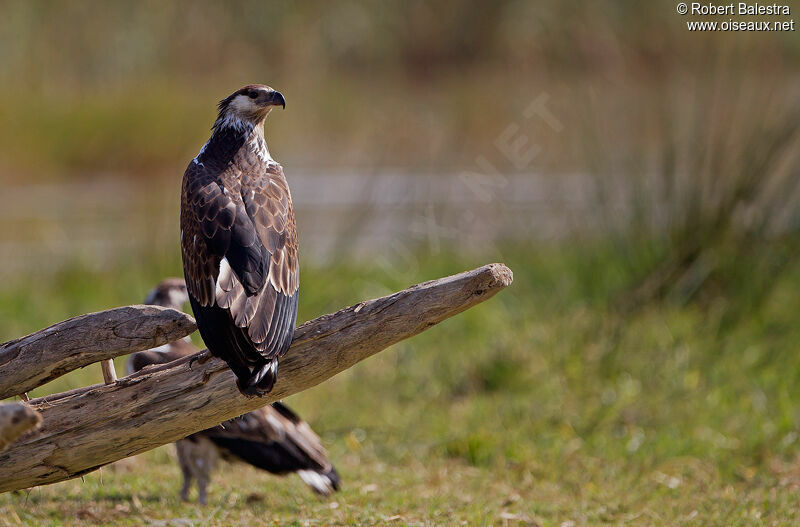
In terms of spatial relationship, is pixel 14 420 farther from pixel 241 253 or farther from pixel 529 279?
pixel 529 279

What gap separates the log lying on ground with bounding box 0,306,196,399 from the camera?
388cm

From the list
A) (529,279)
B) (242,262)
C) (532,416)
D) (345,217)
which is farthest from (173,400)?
(345,217)

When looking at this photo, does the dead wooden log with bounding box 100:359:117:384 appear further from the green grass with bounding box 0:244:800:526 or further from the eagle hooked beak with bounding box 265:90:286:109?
the eagle hooked beak with bounding box 265:90:286:109

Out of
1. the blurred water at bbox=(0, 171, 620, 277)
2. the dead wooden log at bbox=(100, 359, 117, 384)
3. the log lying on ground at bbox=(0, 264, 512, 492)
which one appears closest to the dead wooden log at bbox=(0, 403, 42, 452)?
the log lying on ground at bbox=(0, 264, 512, 492)

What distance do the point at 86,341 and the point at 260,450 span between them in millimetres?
1659

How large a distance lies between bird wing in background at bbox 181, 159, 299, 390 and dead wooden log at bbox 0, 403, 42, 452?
786 millimetres

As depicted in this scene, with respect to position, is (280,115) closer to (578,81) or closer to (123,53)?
(123,53)

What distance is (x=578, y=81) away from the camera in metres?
10.9

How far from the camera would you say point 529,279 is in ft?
29.8

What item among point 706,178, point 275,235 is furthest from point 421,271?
point 275,235

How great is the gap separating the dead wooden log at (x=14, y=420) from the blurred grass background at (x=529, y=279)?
1635 mm

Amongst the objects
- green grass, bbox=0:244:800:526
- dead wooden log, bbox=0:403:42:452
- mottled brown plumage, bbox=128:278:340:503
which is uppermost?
dead wooden log, bbox=0:403:42:452

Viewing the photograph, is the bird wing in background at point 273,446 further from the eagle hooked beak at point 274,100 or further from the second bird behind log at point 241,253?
the eagle hooked beak at point 274,100

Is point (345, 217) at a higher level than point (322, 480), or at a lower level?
higher
